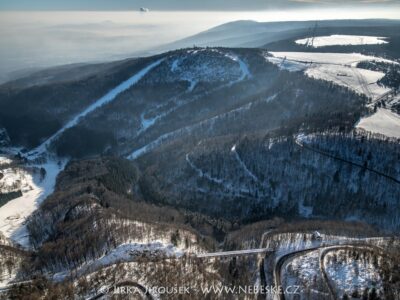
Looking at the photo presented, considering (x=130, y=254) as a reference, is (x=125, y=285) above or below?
above

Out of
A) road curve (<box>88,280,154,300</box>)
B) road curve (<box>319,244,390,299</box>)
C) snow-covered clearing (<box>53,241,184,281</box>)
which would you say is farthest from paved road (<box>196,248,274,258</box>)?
road curve (<box>88,280,154,300</box>)

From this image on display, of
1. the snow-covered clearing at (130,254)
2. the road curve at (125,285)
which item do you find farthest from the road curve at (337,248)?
the road curve at (125,285)

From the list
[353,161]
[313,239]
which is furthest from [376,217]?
[313,239]

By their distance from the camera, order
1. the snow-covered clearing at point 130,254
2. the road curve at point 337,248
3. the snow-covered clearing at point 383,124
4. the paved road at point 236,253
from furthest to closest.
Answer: the snow-covered clearing at point 383,124, the paved road at point 236,253, the snow-covered clearing at point 130,254, the road curve at point 337,248

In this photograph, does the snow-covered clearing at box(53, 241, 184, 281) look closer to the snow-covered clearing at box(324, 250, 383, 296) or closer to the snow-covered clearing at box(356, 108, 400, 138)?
the snow-covered clearing at box(324, 250, 383, 296)

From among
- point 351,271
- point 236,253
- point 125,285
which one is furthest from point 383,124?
point 125,285

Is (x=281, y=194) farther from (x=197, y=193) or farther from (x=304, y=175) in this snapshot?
(x=197, y=193)

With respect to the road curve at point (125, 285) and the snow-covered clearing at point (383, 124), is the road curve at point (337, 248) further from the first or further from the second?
the snow-covered clearing at point (383, 124)

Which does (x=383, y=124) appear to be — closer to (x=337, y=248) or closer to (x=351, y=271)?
(x=337, y=248)
